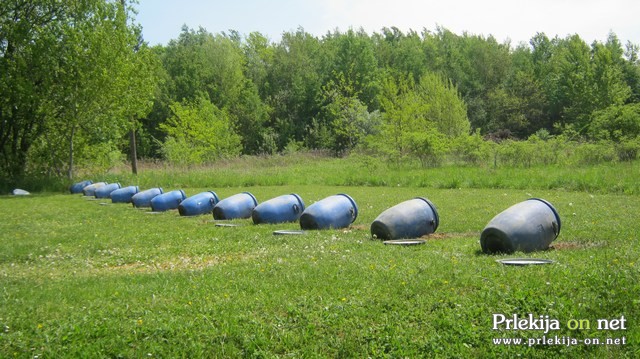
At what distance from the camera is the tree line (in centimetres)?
3447

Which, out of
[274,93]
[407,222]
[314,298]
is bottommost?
[314,298]

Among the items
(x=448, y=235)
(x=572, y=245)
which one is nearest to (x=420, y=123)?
(x=448, y=235)

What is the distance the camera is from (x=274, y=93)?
8038cm

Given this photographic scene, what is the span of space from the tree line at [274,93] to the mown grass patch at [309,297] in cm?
2490

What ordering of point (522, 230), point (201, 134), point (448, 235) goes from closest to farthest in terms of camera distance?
point (522, 230)
point (448, 235)
point (201, 134)

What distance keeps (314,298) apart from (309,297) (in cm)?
8

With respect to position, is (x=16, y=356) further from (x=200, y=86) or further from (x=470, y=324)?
(x=200, y=86)

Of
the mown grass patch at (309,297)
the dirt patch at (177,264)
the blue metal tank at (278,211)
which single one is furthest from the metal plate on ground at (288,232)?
the dirt patch at (177,264)

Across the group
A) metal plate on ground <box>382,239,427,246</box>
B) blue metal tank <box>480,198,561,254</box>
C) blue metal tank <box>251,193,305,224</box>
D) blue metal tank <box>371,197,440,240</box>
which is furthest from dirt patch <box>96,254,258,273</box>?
blue metal tank <box>251,193,305,224</box>

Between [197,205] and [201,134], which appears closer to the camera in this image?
[197,205]

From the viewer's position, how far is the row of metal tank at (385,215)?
31.0ft

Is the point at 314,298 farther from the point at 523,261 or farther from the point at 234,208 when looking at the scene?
the point at 234,208

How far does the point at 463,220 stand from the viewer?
1442 cm

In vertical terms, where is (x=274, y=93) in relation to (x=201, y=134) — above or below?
above
